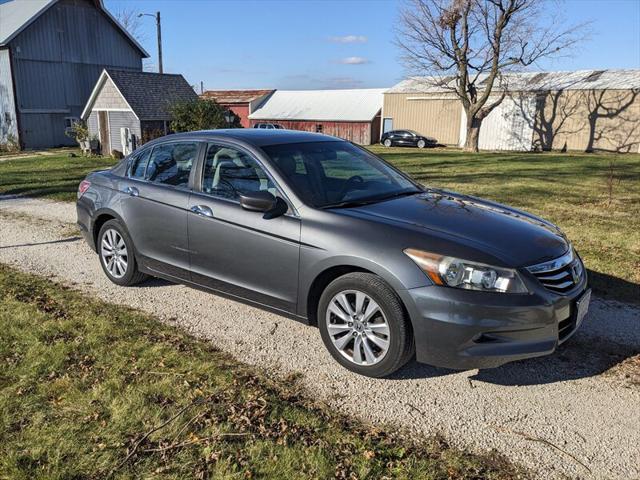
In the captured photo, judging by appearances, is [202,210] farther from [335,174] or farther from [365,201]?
[365,201]

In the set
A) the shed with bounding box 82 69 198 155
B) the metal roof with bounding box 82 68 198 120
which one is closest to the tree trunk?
the metal roof with bounding box 82 68 198 120

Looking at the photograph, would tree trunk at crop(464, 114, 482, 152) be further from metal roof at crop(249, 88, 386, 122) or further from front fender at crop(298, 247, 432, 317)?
front fender at crop(298, 247, 432, 317)

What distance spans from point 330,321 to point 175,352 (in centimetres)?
124

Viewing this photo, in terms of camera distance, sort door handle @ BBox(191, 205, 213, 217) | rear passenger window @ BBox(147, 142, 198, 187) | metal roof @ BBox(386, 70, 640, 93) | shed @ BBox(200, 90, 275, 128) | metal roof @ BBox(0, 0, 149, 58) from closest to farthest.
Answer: door handle @ BBox(191, 205, 213, 217)
rear passenger window @ BBox(147, 142, 198, 187)
metal roof @ BBox(0, 0, 149, 58)
metal roof @ BBox(386, 70, 640, 93)
shed @ BBox(200, 90, 275, 128)

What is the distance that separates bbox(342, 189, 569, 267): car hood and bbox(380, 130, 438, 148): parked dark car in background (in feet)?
115

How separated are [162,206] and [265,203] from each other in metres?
1.37

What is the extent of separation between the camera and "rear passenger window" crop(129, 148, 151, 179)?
545 cm

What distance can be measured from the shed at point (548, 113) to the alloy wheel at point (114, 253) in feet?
111

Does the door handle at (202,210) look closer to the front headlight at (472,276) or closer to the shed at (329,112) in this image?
the front headlight at (472,276)

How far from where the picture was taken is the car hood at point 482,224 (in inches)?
142

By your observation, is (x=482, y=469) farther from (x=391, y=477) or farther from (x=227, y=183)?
(x=227, y=183)

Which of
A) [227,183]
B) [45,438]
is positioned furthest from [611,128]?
[45,438]

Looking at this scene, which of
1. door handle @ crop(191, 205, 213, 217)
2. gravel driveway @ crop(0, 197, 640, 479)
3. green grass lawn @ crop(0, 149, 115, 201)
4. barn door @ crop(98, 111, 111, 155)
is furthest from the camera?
barn door @ crop(98, 111, 111, 155)

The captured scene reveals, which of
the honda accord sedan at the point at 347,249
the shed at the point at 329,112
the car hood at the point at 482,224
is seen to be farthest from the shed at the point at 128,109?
the car hood at the point at 482,224
